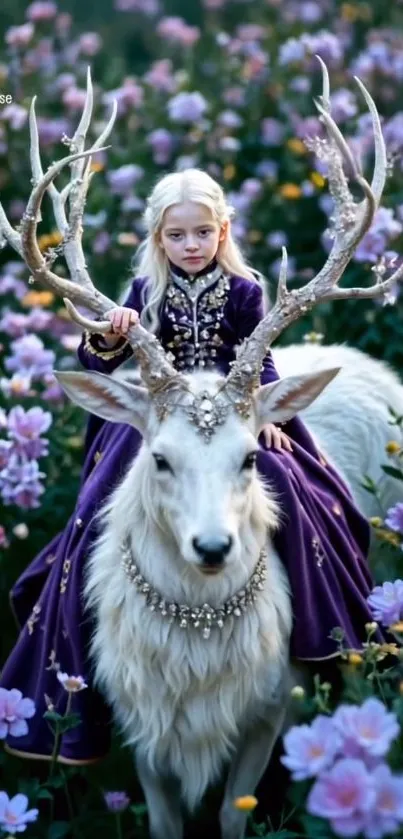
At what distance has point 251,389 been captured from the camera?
4.12 metres

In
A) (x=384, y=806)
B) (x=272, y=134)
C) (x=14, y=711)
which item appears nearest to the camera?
(x=384, y=806)

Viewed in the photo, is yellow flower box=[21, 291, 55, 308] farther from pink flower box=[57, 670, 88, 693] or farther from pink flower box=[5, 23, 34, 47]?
pink flower box=[57, 670, 88, 693]

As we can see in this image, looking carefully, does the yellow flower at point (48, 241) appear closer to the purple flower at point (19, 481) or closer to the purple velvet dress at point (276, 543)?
the purple flower at point (19, 481)

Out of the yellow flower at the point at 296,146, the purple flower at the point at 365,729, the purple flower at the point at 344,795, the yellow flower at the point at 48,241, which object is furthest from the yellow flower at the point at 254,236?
the purple flower at the point at 344,795

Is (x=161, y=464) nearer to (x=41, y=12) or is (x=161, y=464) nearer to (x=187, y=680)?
Answer: (x=187, y=680)

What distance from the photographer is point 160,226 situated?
4.65m

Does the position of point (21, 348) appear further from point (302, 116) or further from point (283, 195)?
point (302, 116)

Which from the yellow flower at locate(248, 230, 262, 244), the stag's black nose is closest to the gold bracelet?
the stag's black nose

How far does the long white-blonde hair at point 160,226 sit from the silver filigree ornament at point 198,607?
82 centimetres

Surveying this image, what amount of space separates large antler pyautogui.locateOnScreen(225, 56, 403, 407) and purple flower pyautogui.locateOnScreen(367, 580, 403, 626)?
0.63m

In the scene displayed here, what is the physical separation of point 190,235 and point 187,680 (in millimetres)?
1327

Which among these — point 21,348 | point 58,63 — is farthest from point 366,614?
point 58,63

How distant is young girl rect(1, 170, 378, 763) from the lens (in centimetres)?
450

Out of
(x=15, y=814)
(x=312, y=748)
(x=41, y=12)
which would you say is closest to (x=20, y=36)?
(x=41, y=12)
